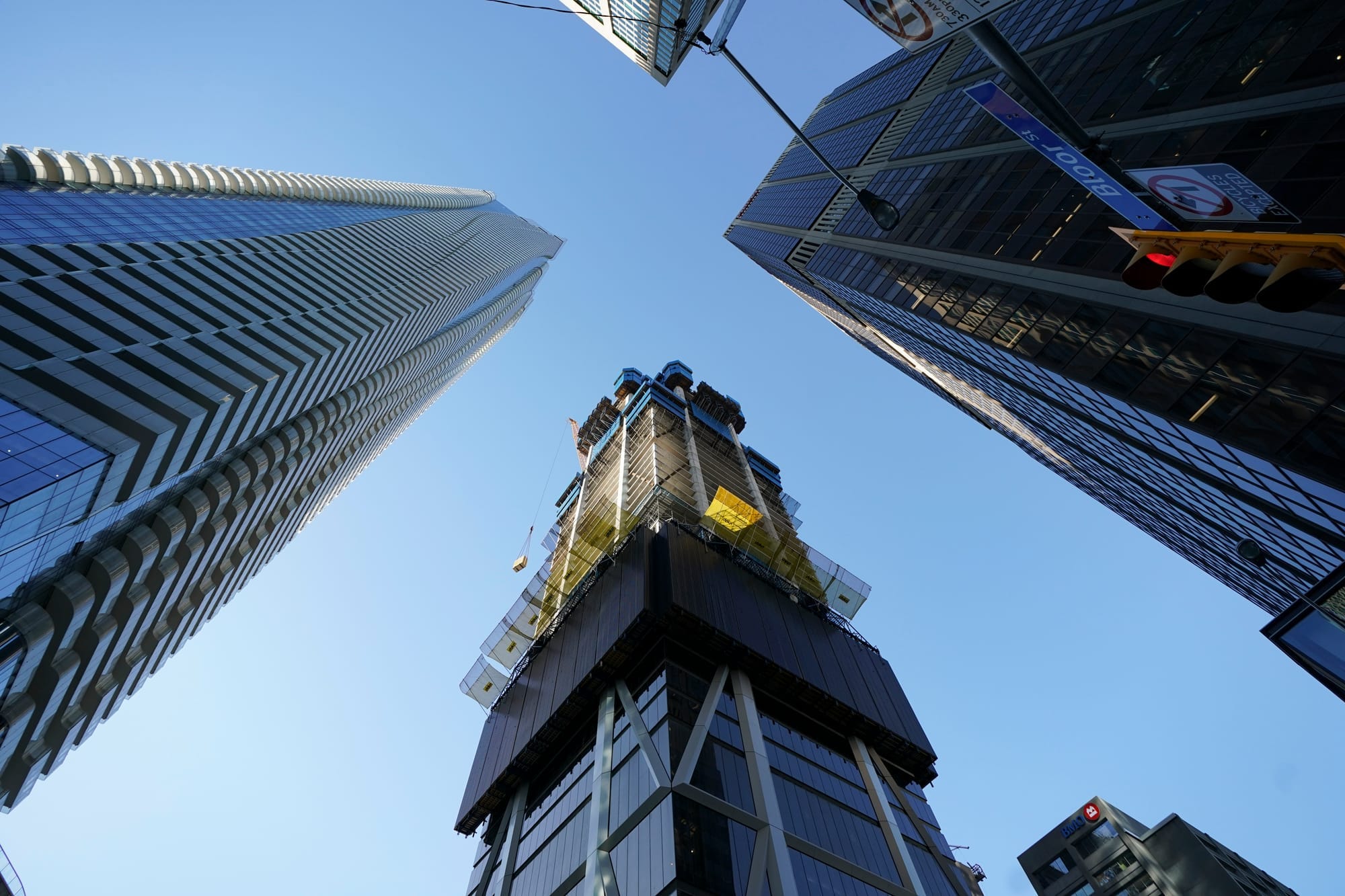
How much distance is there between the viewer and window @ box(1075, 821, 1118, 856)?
7188 cm

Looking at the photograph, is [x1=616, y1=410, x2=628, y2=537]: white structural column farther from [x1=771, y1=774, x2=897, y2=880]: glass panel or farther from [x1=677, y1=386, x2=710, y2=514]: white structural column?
[x1=771, y1=774, x2=897, y2=880]: glass panel

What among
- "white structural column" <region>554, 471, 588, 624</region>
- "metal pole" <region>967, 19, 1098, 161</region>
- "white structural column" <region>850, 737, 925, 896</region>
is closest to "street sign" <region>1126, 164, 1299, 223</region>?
"metal pole" <region>967, 19, 1098, 161</region>

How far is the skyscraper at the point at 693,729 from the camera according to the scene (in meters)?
29.3

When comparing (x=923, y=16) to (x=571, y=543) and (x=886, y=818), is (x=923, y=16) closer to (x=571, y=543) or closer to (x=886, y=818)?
(x=886, y=818)

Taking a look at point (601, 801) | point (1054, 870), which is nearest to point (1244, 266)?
point (601, 801)

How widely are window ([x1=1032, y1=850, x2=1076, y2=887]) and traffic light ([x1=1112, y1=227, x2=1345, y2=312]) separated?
8443cm

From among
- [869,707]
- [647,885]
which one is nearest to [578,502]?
[869,707]

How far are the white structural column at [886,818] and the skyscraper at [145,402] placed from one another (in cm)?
3966

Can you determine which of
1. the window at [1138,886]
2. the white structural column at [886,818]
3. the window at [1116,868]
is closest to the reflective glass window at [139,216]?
the white structural column at [886,818]

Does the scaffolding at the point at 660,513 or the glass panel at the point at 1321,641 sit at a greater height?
the glass panel at the point at 1321,641

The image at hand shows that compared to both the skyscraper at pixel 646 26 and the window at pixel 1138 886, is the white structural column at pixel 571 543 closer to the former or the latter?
the skyscraper at pixel 646 26

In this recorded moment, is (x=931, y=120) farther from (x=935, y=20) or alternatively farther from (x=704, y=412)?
(x=935, y=20)

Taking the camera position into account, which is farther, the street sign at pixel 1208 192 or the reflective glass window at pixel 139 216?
the reflective glass window at pixel 139 216

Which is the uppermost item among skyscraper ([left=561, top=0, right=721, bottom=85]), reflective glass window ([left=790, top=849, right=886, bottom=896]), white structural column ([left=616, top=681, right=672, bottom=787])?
skyscraper ([left=561, top=0, right=721, bottom=85])
